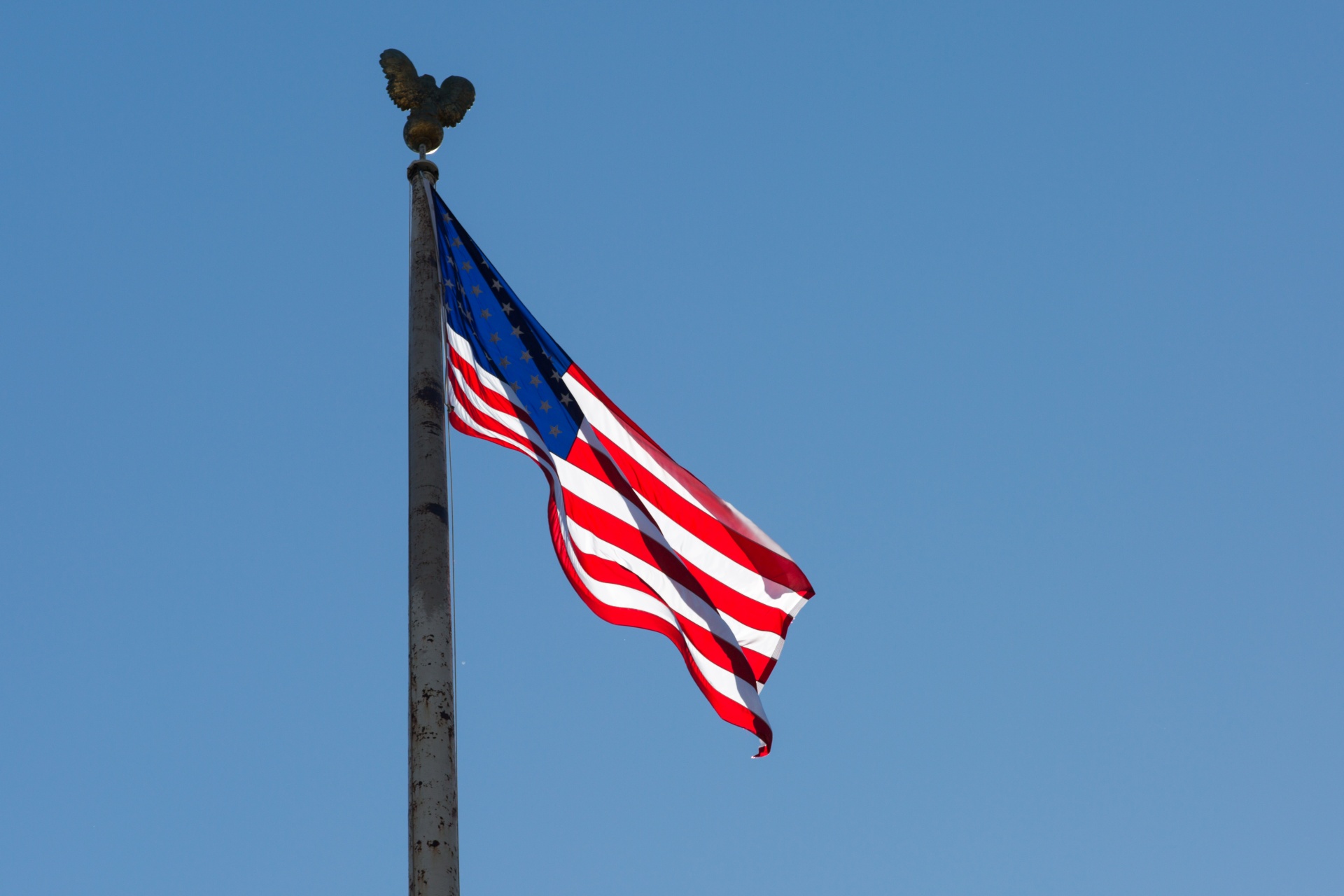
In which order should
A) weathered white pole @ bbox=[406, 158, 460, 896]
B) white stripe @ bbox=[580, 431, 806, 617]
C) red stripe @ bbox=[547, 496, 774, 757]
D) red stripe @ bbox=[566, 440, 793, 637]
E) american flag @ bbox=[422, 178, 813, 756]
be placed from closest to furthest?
weathered white pole @ bbox=[406, 158, 460, 896] < red stripe @ bbox=[547, 496, 774, 757] < american flag @ bbox=[422, 178, 813, 756] < red stripe @ bbox=[566, 440, 793, 637] < white stripe @ bbox=[580, 431, 806, 617]

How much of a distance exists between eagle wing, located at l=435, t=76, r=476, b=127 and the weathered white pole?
4.07 feet

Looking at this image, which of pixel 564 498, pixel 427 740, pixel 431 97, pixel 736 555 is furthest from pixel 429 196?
pixel 427 740

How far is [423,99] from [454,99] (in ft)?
0.92

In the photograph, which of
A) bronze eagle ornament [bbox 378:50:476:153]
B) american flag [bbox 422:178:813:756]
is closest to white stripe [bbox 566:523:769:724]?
american flag [bbox 422:178:813:756]

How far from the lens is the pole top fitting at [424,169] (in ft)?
44.2

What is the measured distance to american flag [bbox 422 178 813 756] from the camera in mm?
13484

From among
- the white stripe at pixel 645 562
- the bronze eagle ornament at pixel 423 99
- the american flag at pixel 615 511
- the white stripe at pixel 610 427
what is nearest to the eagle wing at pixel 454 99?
the bronze eagle ornament at pixel 423 99

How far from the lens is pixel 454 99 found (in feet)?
45.2

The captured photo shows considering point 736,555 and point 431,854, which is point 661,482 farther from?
point 431,854

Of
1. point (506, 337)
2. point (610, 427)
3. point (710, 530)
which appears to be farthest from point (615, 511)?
point (506, 337)

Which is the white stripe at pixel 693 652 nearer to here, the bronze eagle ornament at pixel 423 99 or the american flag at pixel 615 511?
the american flag at pixel 615 511

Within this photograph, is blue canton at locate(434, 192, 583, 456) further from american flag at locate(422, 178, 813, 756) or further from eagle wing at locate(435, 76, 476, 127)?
eagle wing at locate(435, 76, 476, 127)

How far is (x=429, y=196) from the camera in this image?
13188 millimetres

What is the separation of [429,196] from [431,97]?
3.55ft
